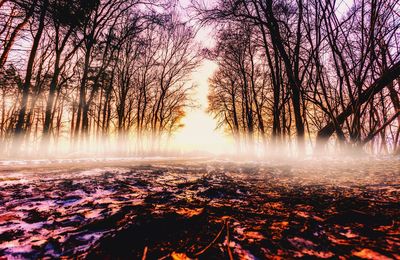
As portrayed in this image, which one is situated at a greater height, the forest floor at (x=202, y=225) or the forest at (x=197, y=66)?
the forest at (x=197, y=66)

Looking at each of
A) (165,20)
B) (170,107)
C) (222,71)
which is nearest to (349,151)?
(165,20)

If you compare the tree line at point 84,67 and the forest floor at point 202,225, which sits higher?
the tree line at point 84,67

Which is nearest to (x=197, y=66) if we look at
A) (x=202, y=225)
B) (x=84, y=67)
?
(x=84, y=67)

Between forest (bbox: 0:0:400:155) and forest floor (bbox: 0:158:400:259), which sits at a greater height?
forest (bbox: 0:0:400:155)

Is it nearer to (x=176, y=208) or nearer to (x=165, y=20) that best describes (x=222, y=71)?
(x=165, y=20)

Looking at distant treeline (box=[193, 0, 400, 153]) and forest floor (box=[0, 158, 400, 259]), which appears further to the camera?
distant treeline (box=[193, 0, 400, 153])

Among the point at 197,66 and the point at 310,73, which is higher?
the point at 197,66

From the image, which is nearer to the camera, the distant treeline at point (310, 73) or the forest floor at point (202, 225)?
the forest floor at point (202, 225)

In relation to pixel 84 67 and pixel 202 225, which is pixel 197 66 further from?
pixel 202 225

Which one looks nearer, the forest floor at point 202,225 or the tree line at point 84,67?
the forest floor at point 202,225

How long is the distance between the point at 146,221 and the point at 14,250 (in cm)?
63

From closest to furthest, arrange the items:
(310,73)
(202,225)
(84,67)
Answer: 1. (202,225)
2. (310,73)
3. (84,67)

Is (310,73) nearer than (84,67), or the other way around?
(310,73)

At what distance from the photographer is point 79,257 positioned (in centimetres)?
91
